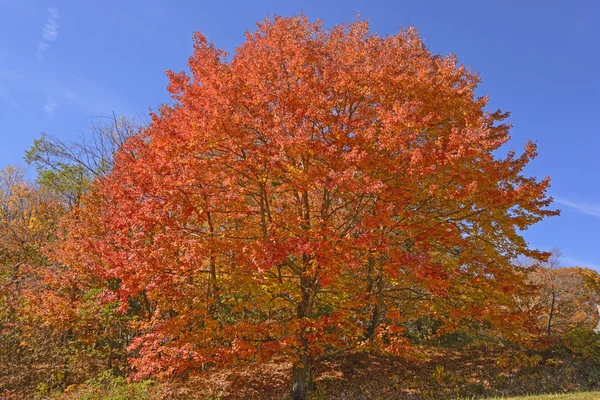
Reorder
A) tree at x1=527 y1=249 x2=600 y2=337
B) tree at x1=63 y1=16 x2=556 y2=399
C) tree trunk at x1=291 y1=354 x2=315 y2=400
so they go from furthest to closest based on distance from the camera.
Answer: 1. tree at x1=527 y1=249 x2=600 y2=337
2. tree trunk at x1=291 y1=354 x2=315 y2=400
3. tree at x1=63 y1=16 x2=556 y2=399

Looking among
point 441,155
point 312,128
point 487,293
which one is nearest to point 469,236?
point 487,293

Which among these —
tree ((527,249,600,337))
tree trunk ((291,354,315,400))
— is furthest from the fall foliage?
tree ((527,249,600,337))

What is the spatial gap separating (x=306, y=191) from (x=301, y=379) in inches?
252

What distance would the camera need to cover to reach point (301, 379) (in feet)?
41.2

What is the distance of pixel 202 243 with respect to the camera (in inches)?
392

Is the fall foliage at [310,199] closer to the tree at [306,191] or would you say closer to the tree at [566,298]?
the tree at [306,191]

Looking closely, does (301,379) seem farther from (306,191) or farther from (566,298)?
(566,298)

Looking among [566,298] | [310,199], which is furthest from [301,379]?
[566,298]

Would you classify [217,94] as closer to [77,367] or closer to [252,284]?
[252,284]

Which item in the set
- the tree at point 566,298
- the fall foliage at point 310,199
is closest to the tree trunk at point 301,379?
the fall foliage at point 310,199

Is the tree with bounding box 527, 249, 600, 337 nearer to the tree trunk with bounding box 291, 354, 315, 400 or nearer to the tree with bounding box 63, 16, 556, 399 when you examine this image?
the tree with bounding box 63, 16, 556, 399

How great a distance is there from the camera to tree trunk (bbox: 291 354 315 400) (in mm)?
12422

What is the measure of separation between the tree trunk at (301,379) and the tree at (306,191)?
0.05 metres

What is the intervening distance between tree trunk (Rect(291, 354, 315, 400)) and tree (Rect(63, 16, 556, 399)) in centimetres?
5
